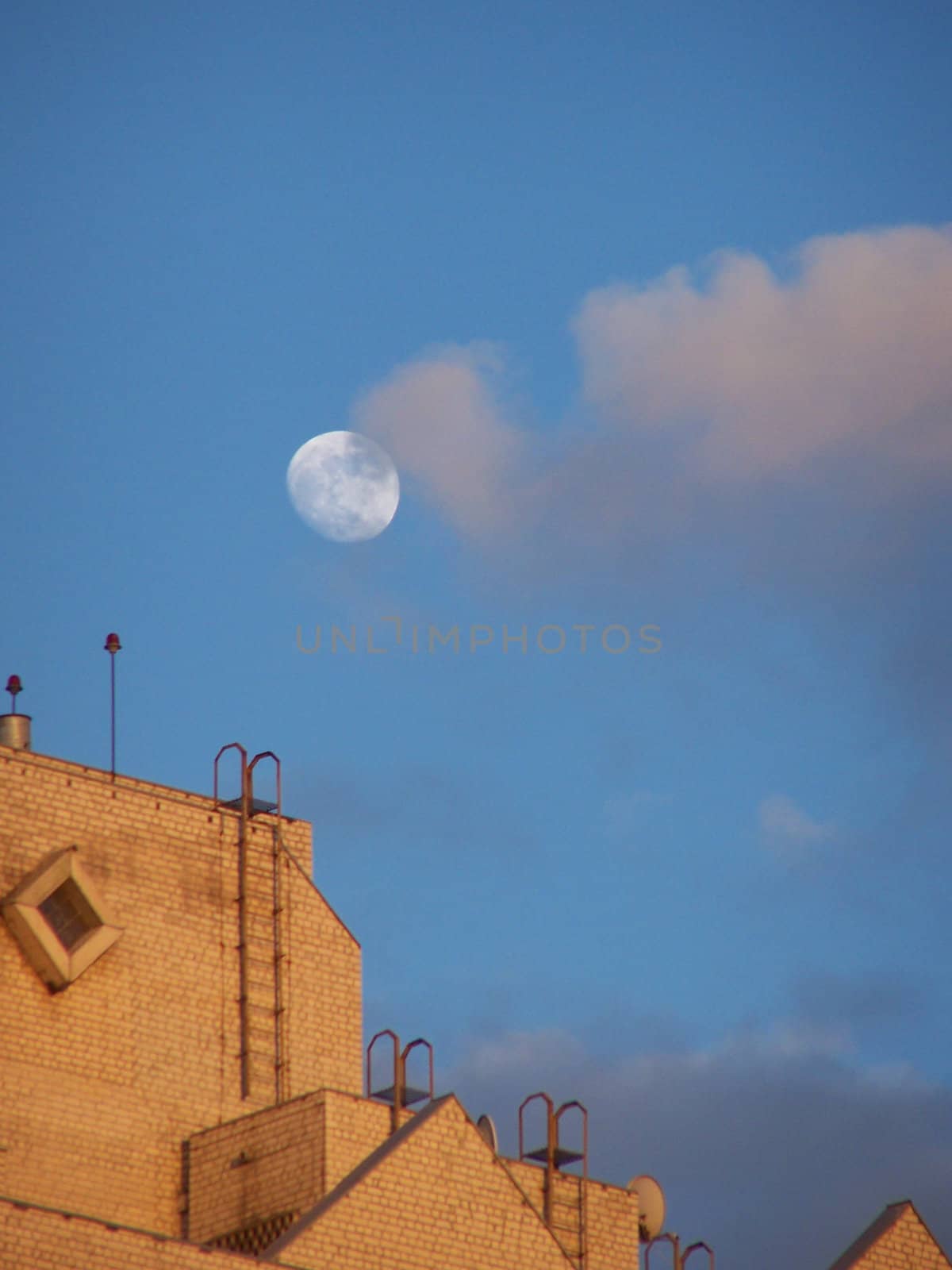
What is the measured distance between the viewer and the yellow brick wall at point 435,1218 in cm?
3978

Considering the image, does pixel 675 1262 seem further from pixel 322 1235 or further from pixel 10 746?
pixel 10 746

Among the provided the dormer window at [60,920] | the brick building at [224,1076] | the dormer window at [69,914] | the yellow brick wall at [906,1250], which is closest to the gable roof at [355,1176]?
the brick building at [224,1076]

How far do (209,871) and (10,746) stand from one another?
13.5 feet

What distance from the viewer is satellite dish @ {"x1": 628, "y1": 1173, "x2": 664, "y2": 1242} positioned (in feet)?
162

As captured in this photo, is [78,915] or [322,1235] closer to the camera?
[322,1235]

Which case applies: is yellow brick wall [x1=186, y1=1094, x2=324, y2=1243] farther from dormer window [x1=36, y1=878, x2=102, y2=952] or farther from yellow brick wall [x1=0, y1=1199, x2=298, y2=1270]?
yellow brick wall [x1=0, y1=1199, x2=298, y2=1270]

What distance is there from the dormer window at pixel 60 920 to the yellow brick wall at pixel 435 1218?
6.44m

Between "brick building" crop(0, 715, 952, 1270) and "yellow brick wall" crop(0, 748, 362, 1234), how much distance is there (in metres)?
0.04

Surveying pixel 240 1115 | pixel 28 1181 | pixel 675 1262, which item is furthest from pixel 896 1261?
pixel 28 1181

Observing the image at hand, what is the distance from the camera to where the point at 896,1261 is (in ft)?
157

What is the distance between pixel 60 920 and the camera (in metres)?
44.7

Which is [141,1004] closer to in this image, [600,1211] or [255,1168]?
[255,1168]

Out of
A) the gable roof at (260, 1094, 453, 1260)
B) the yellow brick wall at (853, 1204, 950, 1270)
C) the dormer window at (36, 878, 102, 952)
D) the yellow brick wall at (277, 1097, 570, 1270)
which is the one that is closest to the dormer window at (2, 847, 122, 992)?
the dormer window at (36, 878, 102, 952)

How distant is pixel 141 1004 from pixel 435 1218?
679 cm
